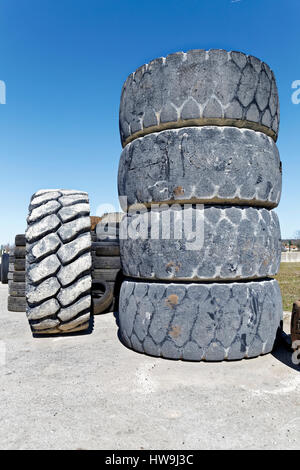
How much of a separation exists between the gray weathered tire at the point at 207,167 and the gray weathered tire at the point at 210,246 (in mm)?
87

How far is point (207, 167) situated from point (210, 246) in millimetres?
482

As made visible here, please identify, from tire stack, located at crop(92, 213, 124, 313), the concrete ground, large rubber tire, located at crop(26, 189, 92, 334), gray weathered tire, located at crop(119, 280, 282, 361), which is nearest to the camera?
the concrete ground

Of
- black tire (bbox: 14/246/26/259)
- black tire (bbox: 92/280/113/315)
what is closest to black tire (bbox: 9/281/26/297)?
black tire (bbox: 14/246/26/259)

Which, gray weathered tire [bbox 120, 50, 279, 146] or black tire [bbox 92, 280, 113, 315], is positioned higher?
gray weathered tire [bbox 120, 50, 279, 146]

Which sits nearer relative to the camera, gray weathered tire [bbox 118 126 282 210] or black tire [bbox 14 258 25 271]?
gray weathered tire [bbox 118 126 282 210]

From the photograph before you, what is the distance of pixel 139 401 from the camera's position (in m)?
1.39

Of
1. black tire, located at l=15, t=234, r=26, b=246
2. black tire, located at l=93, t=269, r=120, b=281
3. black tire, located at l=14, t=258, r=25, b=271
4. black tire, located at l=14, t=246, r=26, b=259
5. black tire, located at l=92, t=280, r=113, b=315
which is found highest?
black tire, located at l=15, t=234, r=26, b=246

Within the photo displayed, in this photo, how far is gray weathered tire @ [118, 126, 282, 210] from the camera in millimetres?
1958

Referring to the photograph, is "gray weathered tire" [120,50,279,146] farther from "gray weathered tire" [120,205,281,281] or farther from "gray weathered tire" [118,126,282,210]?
"gray weathered tire" [120,205,281,281]

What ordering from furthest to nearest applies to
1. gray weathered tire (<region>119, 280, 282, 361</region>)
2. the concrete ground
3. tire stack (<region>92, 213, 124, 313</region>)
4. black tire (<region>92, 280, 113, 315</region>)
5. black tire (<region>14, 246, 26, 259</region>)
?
black tire (<region>14, 246, 26, 259</region>) < tire stack (<region>92, 213, 124, 313</region>) < black tire (<region>92, 280, 113, 315</region>) < gray weathered tire (<region>119, 280, 282, 361</region>) < the concrete ground

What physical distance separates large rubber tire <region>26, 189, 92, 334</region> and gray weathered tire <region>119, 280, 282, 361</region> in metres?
0.46
